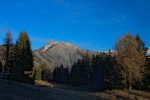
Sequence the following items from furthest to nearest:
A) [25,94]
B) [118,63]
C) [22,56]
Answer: [22,56] → [118,63] → [25,94]

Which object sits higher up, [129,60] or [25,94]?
[129,60]

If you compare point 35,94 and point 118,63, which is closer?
point 35,94

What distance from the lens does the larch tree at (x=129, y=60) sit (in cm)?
7950

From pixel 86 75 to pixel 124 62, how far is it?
73442 millimetres

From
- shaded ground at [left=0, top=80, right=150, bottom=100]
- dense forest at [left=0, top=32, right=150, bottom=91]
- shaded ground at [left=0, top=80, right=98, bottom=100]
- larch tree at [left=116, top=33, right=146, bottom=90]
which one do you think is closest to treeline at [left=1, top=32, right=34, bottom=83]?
dense forest at [left=0, top=32, right=150, bottom=91]

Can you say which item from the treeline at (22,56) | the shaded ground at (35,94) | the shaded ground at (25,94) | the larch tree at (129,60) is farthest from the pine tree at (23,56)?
the shaded ground at (25,94)

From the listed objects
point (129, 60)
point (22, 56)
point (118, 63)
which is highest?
Result: point (22, 56)

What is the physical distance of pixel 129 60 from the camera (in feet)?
260

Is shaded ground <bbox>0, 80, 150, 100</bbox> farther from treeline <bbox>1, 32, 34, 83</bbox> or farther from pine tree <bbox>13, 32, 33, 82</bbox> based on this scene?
pine tree <bbox>13, 32, 33, 82</bbox>

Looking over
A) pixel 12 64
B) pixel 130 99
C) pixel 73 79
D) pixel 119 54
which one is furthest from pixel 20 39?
pixel 73 79

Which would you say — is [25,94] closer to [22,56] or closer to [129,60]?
[129,60]

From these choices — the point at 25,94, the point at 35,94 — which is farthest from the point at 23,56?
the point at 25,94

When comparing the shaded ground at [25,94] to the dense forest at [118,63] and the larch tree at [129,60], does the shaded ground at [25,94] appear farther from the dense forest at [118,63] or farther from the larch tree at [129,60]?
Answer: the larch tree at [129,60]

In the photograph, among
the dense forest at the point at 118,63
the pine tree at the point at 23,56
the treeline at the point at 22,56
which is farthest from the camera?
the pine tree at the point at 23,56
